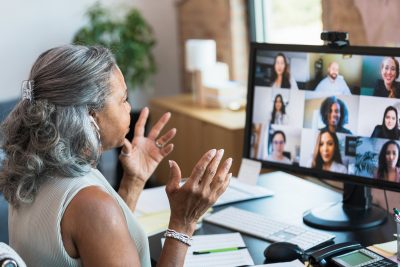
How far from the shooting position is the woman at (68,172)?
133cm

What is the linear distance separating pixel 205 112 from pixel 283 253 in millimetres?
2140

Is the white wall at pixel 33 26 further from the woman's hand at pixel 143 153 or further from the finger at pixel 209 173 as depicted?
the finger at pixel 209 173

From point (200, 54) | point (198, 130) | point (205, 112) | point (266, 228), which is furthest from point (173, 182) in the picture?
→ point (200, 54)

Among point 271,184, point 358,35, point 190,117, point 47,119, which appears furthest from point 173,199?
point 190,117

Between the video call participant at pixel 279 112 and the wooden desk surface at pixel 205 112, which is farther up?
the video call participant at pixel 279 112

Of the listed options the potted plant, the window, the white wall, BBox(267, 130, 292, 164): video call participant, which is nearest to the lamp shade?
the window

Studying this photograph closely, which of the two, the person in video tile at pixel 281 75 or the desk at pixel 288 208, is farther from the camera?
the person in video tile at pixel 281 75

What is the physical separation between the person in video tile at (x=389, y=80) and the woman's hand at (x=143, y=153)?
0.66m

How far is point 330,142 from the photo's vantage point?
1.81 meters

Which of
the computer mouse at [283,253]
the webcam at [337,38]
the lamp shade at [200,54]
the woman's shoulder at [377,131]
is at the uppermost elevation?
the webcam at [337,38]

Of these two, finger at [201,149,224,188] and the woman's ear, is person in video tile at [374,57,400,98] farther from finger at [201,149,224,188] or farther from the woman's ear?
→ the woman's ear

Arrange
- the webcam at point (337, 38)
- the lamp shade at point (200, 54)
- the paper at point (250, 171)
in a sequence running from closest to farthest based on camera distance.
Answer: the webcam at point (337, 38)
the paper at point (250, 171)
the lamp shade at point (200, 54)

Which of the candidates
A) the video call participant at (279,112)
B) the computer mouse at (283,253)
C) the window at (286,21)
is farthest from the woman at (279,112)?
the window at (286,21)

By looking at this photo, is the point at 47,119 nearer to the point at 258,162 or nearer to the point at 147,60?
the point at 258,162
